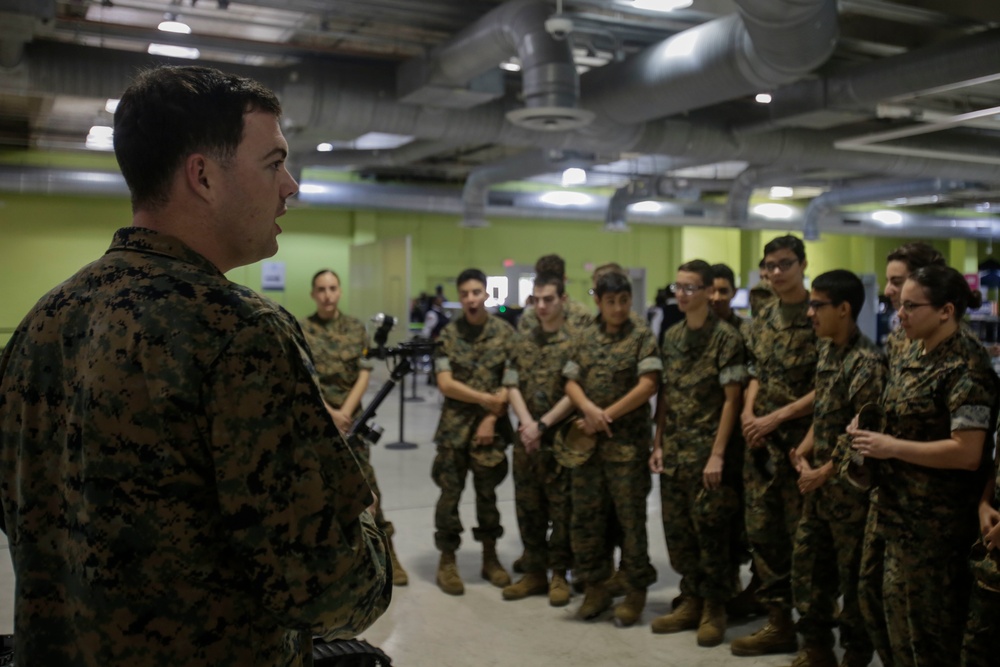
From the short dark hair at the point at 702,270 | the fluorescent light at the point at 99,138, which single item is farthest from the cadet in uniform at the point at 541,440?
the fluorescent light at the point at 99,138

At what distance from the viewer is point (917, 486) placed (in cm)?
260

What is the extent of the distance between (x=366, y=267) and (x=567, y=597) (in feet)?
27.5

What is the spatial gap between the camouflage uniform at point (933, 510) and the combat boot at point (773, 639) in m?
0.76

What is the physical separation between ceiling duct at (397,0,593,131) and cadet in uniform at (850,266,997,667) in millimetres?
2729

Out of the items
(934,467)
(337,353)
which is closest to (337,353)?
(337,353)

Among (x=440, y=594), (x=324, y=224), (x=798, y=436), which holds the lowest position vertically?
(x=440, y=594)

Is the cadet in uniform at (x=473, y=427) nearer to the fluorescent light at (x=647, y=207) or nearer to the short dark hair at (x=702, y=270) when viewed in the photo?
the short dark hair at (x=702, y=270)

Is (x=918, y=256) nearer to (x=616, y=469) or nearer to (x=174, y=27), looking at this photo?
(x=616, y=469)

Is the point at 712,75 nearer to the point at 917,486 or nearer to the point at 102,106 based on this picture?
the point at 917,486

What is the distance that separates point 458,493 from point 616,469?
0.90 metres

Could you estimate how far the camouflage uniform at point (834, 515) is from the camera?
9.73ft

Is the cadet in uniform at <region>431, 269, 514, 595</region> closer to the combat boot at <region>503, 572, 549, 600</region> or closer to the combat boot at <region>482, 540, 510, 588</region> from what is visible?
the combat boot at <region>482, 540, 510, 588</region>

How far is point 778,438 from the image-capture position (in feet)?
11.1

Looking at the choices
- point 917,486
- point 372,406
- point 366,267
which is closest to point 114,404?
point 372,406
